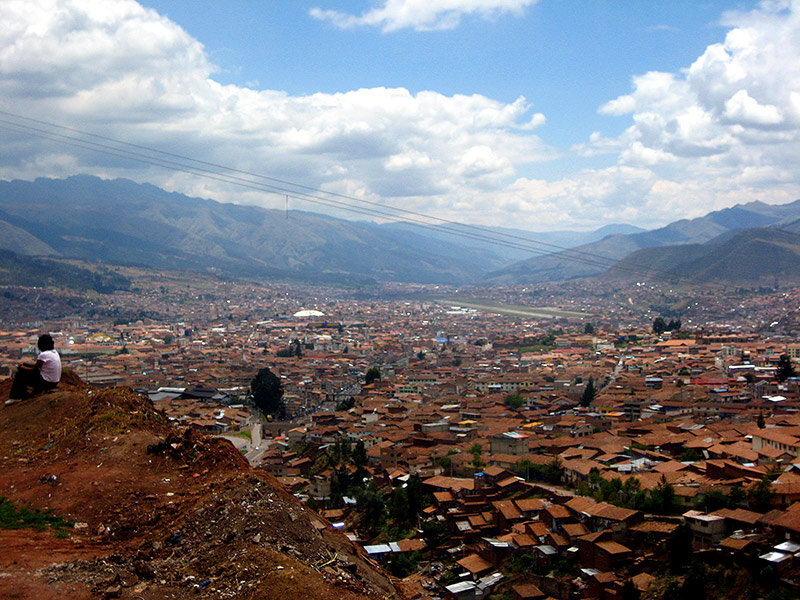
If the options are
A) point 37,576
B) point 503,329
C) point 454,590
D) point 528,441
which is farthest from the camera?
point 503,329

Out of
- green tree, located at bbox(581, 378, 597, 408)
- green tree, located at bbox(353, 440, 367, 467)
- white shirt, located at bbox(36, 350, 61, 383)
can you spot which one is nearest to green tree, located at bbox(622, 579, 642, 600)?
white shirt, located at bbox(36, 350, 61, 383)

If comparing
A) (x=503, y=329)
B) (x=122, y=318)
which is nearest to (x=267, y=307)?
(x=122, y=318)

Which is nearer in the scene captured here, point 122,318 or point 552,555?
point 552,555

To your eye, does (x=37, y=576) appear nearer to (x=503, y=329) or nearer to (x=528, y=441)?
(x=528, y=441)

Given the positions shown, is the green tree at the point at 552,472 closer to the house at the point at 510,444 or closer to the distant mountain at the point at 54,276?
the house at the point at 510,444

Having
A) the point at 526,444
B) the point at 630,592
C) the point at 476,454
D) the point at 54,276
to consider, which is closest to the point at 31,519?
the point at 630,592

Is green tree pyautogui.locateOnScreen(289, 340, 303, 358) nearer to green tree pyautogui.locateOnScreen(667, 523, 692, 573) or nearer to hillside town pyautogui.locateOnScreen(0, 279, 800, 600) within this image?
hillside town pyautogui.locateOnScreen(0, 279, 800, 600)
